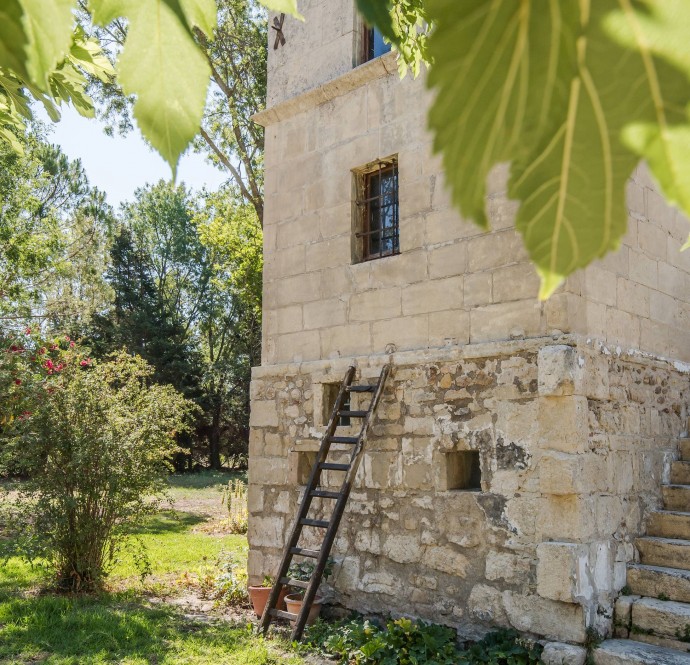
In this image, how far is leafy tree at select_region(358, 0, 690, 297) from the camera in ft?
1.10

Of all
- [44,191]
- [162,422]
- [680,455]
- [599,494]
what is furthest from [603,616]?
[44,191]

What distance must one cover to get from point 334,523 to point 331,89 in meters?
3.77

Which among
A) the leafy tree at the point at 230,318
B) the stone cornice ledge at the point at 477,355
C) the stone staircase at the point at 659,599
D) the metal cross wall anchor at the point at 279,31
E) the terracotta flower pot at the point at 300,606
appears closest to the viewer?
the stone staircase at the point at 659,599

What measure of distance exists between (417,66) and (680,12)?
2425 mm

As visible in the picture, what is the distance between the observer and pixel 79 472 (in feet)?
21.8

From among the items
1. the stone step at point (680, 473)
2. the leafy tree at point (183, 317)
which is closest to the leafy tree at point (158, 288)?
the leafy tree at point (183, 317)

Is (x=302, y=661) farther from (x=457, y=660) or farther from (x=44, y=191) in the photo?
(x=44, y=191)

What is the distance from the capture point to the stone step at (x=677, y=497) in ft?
17.0

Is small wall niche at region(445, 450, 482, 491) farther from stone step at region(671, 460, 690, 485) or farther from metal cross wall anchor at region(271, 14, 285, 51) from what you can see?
metal cross wall anchor at region(271, 14, 285, 51)

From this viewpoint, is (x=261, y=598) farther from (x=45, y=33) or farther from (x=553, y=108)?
(x=553, y=108)

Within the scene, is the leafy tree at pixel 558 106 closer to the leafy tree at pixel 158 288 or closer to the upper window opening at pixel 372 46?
the upper window opening at pixel 372 46

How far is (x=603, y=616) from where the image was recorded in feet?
14.8

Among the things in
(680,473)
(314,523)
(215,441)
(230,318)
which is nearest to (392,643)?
(314,523)

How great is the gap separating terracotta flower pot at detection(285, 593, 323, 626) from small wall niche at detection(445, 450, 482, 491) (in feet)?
4.91
